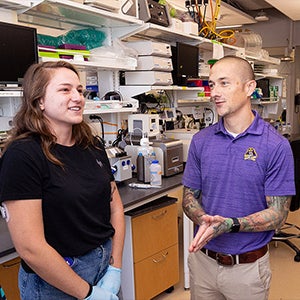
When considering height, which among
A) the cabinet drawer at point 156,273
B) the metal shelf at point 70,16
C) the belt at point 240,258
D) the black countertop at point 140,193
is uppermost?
the metal shelf at point 70,16

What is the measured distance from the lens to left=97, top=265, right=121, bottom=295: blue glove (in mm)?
1430

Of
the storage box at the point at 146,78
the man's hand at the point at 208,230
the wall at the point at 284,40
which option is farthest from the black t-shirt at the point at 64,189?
the wall at the point at 284,40

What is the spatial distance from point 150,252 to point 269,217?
1.28 metres

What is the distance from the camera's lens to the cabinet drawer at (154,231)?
2.40 metres

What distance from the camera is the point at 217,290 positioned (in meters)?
1.56

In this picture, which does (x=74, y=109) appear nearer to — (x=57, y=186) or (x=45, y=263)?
(x=57, y=186)

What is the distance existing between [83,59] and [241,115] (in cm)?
126

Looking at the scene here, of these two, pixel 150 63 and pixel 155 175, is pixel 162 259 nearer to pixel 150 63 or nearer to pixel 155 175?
pixel 155 175

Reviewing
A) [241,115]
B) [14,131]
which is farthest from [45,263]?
[241,115]

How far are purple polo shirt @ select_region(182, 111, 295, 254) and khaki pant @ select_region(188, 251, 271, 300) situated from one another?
71mm

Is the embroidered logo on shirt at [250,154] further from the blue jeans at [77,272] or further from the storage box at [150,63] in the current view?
the storage box at [150,63]

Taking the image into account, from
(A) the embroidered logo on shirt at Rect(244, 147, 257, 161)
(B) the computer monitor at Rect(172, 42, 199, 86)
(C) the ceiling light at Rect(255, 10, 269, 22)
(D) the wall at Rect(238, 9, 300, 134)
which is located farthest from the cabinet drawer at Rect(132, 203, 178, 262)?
(D) the wall at Rect(238, 9, 300, 134)

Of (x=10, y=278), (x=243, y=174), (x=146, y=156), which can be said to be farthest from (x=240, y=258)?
(x=146, y=156)

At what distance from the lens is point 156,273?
2.58 m
